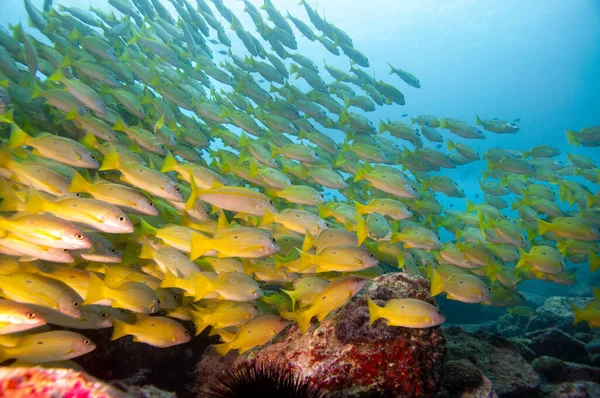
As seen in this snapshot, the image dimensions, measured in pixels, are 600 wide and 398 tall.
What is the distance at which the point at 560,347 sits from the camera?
7953 millimetres

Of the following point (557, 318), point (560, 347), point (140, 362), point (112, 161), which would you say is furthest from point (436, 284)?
point (557, 318)

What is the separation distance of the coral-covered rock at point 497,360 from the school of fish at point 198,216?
48.9 inches

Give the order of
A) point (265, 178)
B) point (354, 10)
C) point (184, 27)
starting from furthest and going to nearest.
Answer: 1. point (354, 10)
2. point (184, 27)
3. point (265, 178)

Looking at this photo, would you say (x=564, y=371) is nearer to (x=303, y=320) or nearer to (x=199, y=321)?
(x=303, y=320)

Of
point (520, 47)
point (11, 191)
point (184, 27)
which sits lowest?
point (11, 191)

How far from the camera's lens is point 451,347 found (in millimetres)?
5707

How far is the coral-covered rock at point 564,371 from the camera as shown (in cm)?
610

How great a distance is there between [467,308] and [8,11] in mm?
52659

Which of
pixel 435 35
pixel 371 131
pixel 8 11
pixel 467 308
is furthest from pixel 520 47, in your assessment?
pixel 8 11

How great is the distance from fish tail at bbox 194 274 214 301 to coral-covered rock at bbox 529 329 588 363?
28.3 ft

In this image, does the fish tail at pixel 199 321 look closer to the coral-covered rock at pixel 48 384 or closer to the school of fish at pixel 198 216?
the school of fish at pixel 198 216

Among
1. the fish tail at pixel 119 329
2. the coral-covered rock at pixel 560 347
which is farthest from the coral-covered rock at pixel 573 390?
the fish tail at pixel 119 329

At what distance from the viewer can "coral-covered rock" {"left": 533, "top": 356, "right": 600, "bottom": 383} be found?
6098mm

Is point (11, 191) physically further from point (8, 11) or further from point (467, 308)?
point (8, 11)
